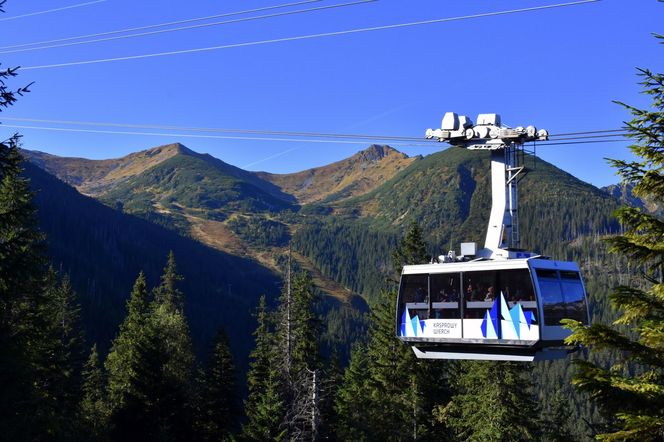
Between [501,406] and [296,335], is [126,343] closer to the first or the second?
[296,335]

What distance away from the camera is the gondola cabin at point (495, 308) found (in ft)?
57.0

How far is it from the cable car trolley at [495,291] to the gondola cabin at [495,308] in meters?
0.03

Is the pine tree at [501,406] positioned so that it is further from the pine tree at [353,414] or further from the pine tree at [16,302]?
the pine tree at [16,302]

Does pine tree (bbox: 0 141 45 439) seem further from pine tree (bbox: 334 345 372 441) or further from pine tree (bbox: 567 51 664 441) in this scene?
pine tree (bbox: 334 345 372 441)

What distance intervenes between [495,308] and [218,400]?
3041cm

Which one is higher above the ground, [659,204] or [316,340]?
[659,204]

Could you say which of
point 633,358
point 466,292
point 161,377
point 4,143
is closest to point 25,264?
point 4,143

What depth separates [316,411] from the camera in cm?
2586

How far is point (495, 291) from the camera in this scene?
710 inches

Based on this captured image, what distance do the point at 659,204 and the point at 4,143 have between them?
51.3 feet

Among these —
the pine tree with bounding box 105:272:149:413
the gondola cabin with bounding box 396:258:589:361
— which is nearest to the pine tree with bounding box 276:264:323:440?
the gondola cabin with bounding box 396:258:589:361

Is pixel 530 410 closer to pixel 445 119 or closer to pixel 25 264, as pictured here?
pixel 445 119

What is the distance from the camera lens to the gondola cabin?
1738 centimetres

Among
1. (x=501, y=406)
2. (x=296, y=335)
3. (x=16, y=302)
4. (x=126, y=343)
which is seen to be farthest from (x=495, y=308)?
(x=126, y=343)
